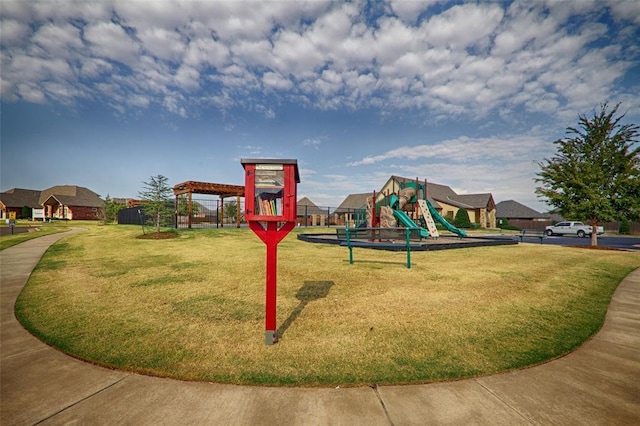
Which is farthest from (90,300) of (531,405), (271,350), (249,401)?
(531,405)

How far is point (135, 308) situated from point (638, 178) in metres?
22.2

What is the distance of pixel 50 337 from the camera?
12.3 ft

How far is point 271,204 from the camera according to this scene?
3771 millimetres

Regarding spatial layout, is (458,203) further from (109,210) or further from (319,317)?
(109,210)

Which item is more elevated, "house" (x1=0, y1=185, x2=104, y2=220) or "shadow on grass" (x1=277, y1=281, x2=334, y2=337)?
"house" (x1=0, y1=185, x2=104, y2=220)

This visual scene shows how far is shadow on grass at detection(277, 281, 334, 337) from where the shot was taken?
4.29 meters

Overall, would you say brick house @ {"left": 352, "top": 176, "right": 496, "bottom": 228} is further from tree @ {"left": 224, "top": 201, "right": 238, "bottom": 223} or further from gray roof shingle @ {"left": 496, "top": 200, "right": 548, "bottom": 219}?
tree @ {"left": 224, "top": 201, "right": 238, "bottom": 223}

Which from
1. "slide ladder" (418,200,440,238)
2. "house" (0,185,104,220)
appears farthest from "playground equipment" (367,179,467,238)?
"house" (0,185,104,220)

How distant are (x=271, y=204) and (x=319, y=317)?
2184mm

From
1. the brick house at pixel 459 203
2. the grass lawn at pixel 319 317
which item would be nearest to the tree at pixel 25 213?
the grass lawn at pixel 319 317

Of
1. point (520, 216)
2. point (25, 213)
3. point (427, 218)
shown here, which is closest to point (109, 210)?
point (25, 213)

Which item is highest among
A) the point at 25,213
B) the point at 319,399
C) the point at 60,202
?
the point at 60,202

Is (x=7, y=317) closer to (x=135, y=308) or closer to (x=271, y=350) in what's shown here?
(x=135, y=308)

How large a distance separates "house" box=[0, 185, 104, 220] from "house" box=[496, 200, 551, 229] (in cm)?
7475
